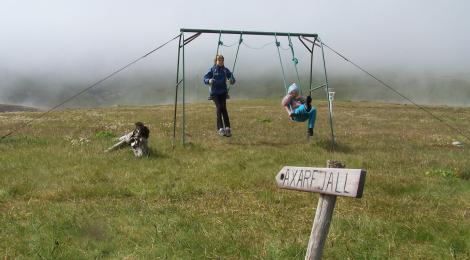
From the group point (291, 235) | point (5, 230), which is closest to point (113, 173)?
point (5, 230)

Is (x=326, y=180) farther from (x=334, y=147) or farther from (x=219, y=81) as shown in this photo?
(x=219, y=81)

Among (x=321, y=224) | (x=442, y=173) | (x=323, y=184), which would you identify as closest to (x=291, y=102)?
(x=442, y=173)

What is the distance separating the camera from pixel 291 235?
8680mm

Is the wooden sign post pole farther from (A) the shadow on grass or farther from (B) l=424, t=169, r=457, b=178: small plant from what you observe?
(A) the shadow on grass

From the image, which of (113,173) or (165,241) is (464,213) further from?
(113,173)

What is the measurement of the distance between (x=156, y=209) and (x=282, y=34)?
12.1 meters

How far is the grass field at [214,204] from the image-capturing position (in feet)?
26.5

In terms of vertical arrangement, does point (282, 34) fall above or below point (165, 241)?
above

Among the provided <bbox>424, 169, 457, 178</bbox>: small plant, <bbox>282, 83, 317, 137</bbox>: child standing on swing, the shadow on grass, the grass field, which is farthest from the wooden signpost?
<bbox>282, 83, 317, 137</bbox>: child standing on swing

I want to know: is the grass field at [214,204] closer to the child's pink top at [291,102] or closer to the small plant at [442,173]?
the small plant at [442,173]

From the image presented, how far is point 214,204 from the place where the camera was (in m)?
10.6

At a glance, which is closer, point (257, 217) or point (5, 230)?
point (5, 230)

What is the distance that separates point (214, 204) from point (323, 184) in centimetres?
522

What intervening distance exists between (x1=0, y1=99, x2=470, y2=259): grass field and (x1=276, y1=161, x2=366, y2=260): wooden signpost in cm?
145
